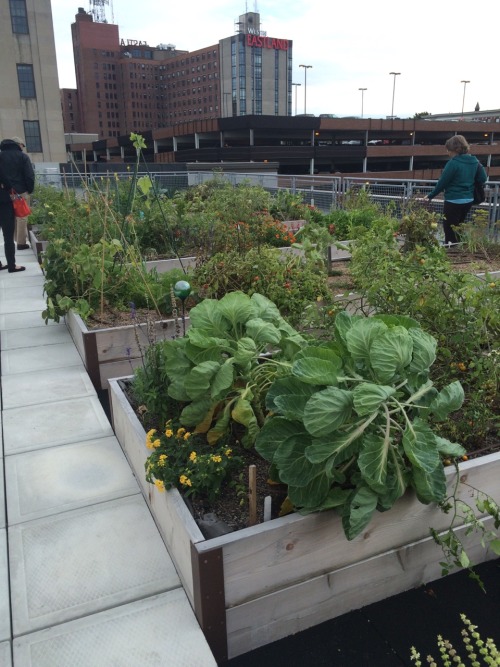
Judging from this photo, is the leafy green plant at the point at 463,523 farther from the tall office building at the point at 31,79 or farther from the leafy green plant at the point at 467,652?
the tall office building at the point at 31,79

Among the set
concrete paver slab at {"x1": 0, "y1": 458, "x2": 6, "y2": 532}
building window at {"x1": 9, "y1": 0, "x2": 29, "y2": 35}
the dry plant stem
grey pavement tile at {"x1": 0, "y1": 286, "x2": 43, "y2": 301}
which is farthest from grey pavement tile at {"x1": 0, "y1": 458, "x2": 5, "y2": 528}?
building window at {"x1": 9, "y1": 0, "x2": 29, "y2": 35}

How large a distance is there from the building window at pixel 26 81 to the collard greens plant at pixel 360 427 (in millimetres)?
42036

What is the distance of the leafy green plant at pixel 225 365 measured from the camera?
92.0 inches

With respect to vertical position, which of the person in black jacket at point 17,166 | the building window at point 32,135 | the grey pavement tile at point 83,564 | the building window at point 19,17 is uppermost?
the building window at point 19,17

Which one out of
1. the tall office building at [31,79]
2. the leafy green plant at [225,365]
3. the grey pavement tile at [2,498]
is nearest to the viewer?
the leafy green plant at [225,365]

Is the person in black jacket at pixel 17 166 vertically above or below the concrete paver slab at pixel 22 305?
above

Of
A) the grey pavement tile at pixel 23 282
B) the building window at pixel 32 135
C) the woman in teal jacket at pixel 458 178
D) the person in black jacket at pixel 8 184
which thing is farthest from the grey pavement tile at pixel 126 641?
the building window at pixel 32 135

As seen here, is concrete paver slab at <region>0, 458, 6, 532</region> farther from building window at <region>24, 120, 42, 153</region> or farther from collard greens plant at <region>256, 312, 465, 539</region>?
building window at <region>24, 120, 42, 153</region>

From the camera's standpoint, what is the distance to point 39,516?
2.54 metres

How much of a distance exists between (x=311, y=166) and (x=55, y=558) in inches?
1796

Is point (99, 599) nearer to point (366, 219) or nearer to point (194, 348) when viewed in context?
point (194, 348)

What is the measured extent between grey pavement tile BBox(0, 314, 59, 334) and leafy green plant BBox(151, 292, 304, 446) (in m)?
3.16

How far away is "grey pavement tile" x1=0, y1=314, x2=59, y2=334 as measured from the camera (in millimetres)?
5375

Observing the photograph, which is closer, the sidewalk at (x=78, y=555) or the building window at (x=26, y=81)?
the sidewalk at (x=78, y=555)
